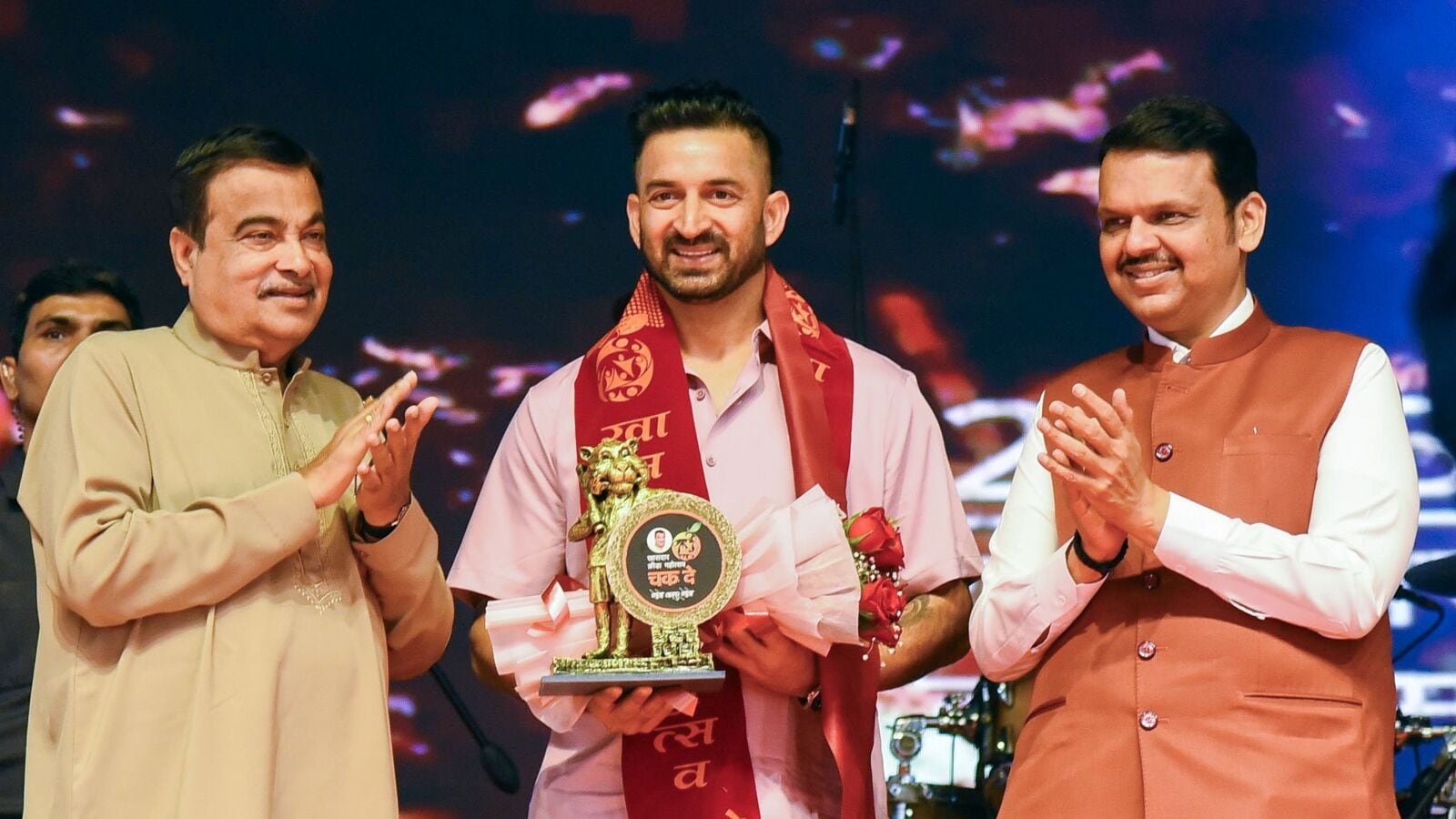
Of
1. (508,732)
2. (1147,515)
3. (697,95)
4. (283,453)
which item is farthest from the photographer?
(508,732)

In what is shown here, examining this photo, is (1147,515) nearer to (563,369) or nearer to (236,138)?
(563,369)

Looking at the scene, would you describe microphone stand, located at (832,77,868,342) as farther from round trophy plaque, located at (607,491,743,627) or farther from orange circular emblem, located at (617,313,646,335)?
round trophy plaque, located at (607,491,743,627)

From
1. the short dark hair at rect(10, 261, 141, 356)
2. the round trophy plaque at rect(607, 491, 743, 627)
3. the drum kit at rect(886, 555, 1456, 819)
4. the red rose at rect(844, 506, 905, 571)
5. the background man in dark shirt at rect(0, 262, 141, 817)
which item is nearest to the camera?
the round trophy plaque at rect(607, 491, 743, 627)

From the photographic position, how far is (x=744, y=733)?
3.29 metres

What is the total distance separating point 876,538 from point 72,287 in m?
2.08

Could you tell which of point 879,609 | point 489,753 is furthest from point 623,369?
point 489,753

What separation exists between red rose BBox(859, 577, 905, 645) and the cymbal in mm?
2451

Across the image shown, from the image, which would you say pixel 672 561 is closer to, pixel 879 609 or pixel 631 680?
pixel 631 680

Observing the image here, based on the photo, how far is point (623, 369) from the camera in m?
3.54

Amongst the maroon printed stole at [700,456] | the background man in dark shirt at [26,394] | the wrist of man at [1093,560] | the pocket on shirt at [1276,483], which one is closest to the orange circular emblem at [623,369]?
the maroon printed stole at [700,456]

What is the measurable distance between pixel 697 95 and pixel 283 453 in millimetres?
998

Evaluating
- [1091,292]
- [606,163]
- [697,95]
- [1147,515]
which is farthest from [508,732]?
[1147,515]

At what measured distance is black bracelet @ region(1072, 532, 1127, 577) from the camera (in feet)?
9.96

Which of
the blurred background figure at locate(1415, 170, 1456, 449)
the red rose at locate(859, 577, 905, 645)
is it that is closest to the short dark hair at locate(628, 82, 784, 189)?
the red rose at locate(859, 577, 905, 645)
